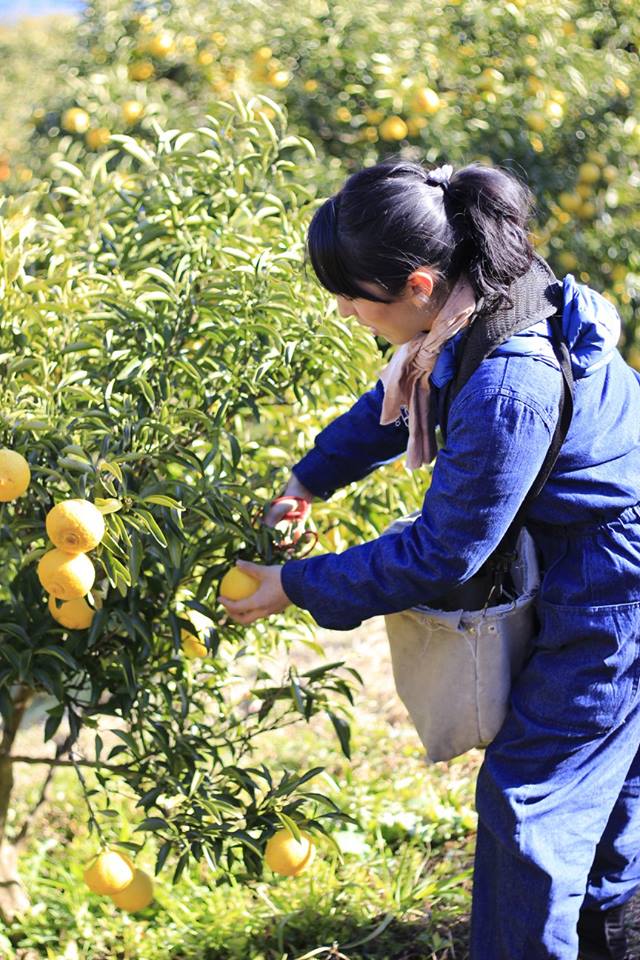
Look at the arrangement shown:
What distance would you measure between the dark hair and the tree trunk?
114 centimetres

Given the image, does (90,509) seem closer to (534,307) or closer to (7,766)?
(534,307)

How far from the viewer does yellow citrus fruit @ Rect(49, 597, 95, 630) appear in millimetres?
1870

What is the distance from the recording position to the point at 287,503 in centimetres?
200

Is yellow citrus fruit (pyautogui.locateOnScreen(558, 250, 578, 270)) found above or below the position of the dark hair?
below

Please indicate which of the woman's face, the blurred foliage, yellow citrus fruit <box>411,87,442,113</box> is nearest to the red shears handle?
the woman's face

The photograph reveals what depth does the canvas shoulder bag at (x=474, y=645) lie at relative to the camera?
1.80 m

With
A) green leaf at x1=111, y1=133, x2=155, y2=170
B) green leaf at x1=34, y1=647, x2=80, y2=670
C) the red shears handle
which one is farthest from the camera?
green leaf at x1=111, y1=133, x2=155, y2=170

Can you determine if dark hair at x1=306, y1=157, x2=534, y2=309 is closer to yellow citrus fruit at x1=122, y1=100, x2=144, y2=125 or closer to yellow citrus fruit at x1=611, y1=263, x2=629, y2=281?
yellow citrus fruit at x1=122, y1=100, x2=144, y2=125

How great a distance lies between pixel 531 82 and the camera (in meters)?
4.02

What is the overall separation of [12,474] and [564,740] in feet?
3.00

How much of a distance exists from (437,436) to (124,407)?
533 millimetres

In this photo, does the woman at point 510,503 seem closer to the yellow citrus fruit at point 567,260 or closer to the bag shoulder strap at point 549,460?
the bag shoulder strap at point 549,460

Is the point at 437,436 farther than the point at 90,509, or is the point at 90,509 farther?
the point at 437,436

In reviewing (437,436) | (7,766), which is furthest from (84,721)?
(437,436)
